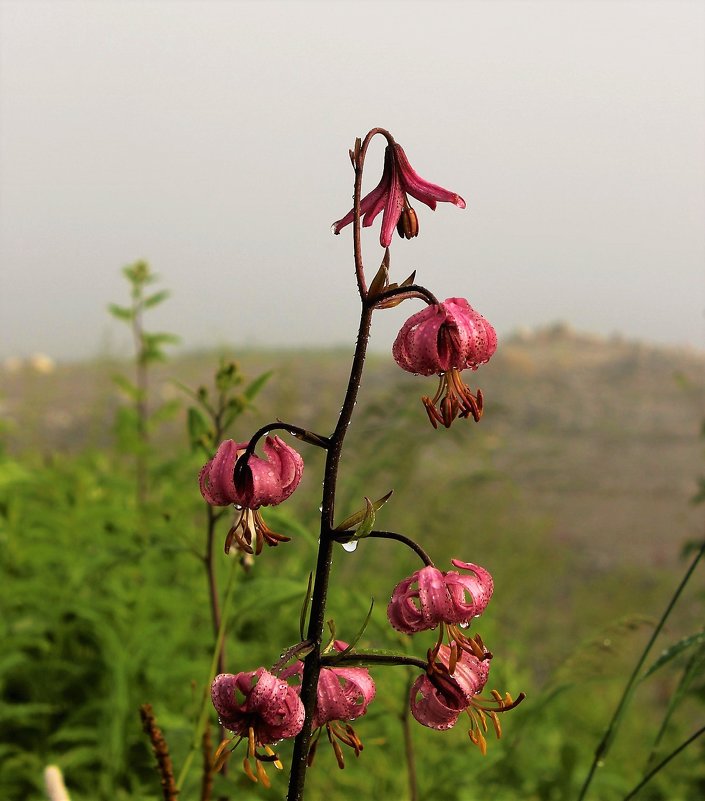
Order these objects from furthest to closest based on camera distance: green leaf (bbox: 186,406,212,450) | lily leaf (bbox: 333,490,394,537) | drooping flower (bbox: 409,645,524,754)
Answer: green leaf (bbox: 186,406,212,450) → drooping flower (bbox: 409,645,524,754) → lily leaf (bbox: 333,490,394,537)

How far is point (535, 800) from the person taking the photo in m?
3.09

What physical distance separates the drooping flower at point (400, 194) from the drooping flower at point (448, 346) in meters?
0.13

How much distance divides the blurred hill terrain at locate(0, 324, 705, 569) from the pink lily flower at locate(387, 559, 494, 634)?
4423mm

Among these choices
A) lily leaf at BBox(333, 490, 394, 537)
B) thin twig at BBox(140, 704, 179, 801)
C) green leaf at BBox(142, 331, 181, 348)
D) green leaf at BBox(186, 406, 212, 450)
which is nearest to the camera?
lily leaf at BBox(333, 490, 394, 537)

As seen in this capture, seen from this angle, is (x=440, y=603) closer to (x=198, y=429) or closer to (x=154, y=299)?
(x=198, y=429)

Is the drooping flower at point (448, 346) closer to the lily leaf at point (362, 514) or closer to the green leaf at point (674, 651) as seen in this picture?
the lily leaf at point (362, 514)

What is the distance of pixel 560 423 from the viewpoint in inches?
414

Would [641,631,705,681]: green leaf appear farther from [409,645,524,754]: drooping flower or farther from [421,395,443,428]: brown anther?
[421,395,443,428]: brown anther

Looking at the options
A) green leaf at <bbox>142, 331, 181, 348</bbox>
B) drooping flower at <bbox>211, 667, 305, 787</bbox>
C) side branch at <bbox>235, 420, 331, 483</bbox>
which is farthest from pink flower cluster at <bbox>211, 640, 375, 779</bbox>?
green leaf at <bbox>142, 331, 181, 348</bbox>

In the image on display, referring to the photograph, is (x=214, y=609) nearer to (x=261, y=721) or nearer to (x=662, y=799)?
(x=261, y=721)

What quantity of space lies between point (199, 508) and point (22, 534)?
1.96 feet

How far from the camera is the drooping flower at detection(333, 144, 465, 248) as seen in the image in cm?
116

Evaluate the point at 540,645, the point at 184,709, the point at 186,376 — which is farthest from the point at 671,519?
the point at 184,709

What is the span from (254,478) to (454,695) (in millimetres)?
353
